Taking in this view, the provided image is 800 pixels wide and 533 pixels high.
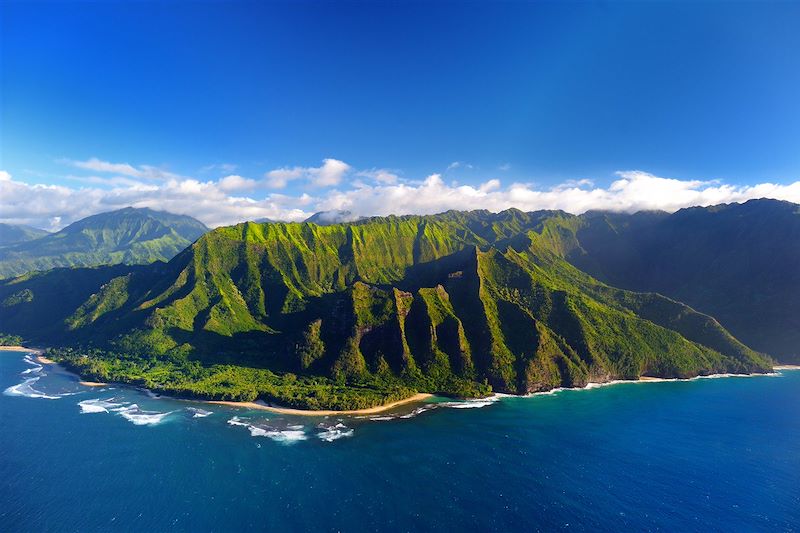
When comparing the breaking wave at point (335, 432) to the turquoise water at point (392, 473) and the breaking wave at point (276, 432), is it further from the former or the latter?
the breaking wave at point (276, 432)

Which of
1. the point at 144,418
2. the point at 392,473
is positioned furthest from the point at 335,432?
the point at 144,418

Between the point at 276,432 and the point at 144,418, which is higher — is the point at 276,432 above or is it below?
below

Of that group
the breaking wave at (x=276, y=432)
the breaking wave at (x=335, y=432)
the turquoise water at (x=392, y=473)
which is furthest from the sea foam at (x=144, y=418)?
the breaking wave at (x=335, y=432)

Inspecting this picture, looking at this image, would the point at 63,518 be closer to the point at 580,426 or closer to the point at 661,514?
the point at 661,514

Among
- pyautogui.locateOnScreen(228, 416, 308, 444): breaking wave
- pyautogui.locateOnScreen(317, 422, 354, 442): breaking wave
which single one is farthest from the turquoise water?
pyautogui.locateOnScreen(317, 422, 354, 442): breaking wave

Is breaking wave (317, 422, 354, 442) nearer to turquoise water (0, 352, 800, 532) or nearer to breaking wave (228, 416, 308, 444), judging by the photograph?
turquoise water (0, 352, 800, 532)

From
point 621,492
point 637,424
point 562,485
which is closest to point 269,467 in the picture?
point 562,485

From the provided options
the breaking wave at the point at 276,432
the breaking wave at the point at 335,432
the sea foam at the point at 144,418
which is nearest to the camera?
the breaking wave at the point at 276,432

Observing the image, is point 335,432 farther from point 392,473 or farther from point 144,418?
point 144,418
